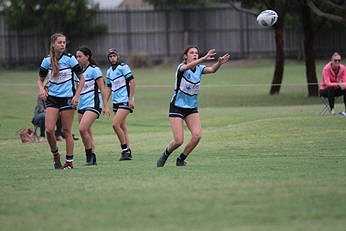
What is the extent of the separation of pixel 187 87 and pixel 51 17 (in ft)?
131

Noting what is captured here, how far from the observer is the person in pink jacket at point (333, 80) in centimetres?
2559

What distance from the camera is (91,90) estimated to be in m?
16.0

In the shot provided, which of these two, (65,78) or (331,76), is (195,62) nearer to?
(65,78)

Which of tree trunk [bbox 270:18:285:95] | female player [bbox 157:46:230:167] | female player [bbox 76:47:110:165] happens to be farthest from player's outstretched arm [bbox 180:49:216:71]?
tree trunk [bbox 270:18:285:95]

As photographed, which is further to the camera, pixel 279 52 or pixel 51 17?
pixel 51 17

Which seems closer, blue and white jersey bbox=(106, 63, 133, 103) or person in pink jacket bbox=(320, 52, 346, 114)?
blue and white jersey bbox=(106, 63, 133, 103)

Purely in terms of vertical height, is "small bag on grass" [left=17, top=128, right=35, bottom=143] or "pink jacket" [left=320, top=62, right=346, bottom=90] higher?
"pink jacket" [left=320, top=62, right=346, bottom=90]

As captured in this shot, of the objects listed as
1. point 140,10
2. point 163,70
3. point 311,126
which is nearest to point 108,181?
point 311,126

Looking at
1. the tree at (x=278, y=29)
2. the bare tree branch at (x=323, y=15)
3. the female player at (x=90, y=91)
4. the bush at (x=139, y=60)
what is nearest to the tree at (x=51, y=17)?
the bush at (x=139, y=60)

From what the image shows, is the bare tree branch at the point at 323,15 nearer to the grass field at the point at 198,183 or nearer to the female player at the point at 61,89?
the grass field at the point at 198,183

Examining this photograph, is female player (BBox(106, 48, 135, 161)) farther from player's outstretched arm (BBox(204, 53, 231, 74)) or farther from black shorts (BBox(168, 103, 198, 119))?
player's outstretched arm (BBox(204, 53, 231, 74))

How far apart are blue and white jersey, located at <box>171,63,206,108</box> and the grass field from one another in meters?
1.03

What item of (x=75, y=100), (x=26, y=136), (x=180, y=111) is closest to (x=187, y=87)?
(x=180, y=111)

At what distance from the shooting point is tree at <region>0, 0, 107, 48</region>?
5294 centimetres
